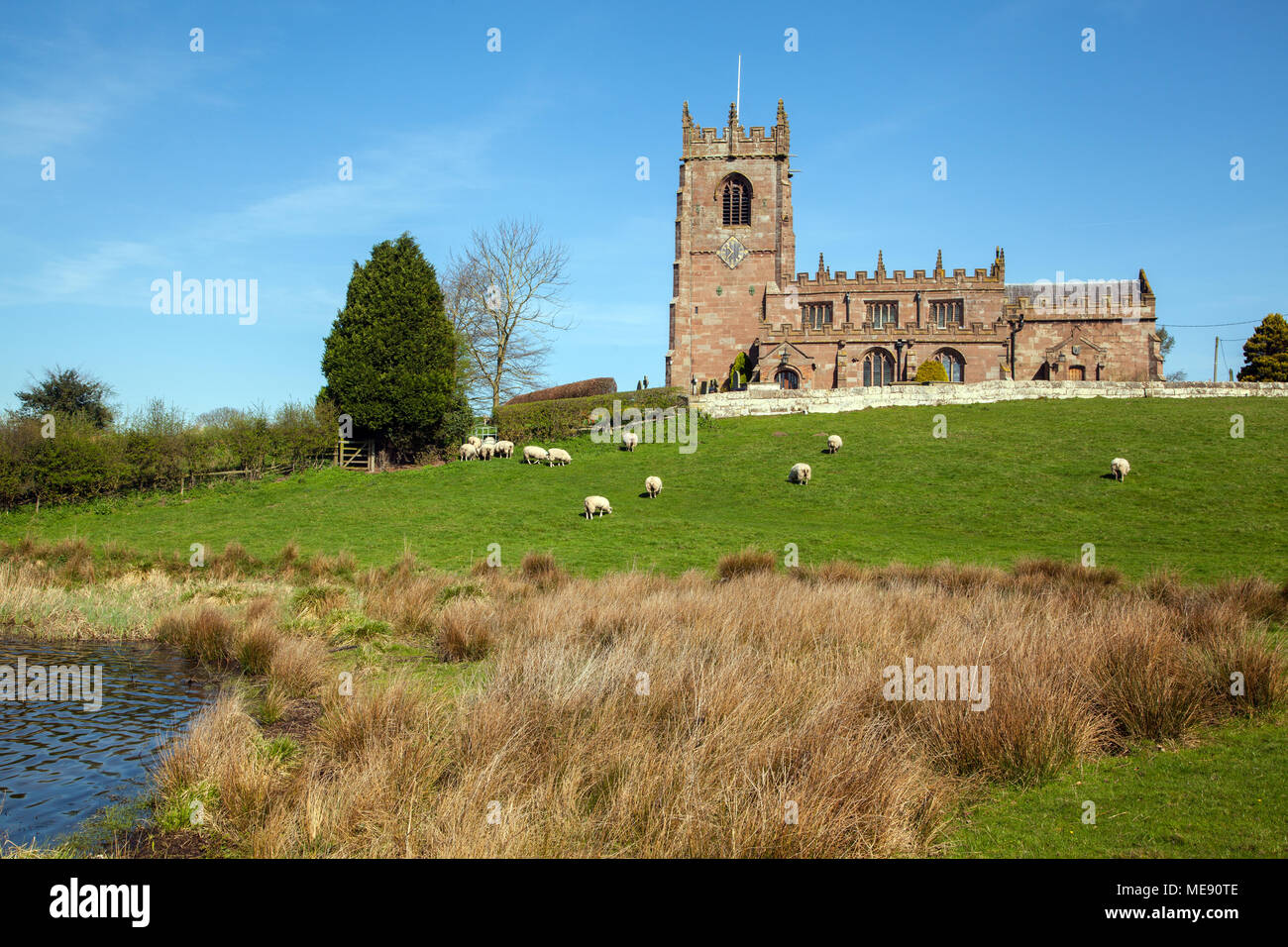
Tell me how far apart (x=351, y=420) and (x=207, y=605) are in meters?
23.4

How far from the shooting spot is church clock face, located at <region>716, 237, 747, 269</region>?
54.1 m

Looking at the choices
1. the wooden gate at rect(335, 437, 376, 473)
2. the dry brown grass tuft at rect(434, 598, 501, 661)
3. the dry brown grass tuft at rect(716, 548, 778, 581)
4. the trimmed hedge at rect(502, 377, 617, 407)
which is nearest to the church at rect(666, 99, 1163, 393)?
the trimmed hedge at rect(502, 377, 617, 407)

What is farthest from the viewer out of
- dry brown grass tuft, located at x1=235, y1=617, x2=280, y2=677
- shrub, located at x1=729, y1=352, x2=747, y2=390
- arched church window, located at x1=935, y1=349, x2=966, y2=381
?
shrub, located at x1=729, y1=352, x2=747, y2=390

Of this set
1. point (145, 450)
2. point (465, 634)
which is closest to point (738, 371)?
point (145, 450)

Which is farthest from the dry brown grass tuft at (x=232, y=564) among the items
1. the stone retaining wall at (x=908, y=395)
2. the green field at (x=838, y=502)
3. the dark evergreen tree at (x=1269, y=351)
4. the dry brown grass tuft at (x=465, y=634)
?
the dark evergreen tree at (x=1269, y=351)

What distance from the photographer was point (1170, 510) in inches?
795

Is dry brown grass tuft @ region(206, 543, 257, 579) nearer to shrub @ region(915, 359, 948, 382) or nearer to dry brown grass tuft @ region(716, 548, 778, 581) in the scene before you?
dry brown grass tuft @ region(716, 548, 778, 581)

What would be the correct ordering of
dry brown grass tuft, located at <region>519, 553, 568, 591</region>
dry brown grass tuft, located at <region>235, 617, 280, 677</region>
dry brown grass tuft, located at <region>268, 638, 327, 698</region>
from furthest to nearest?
1. dry brown grass tuft, located at <region>519, 553, 568, 591</region>
2. dry brown grass tuft, located at <region>235, 617, 280, 677</region>
3. dry brown grass tuft, located at <region>268, 638, 327, 698</region>

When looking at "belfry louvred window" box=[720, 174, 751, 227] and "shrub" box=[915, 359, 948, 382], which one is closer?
"shrub" box=[915, 359, 948, 382]

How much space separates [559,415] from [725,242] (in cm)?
2421

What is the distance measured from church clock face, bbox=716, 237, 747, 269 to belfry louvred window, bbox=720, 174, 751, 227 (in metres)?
1.37

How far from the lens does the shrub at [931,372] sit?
147 ft

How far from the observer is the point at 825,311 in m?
56.8
